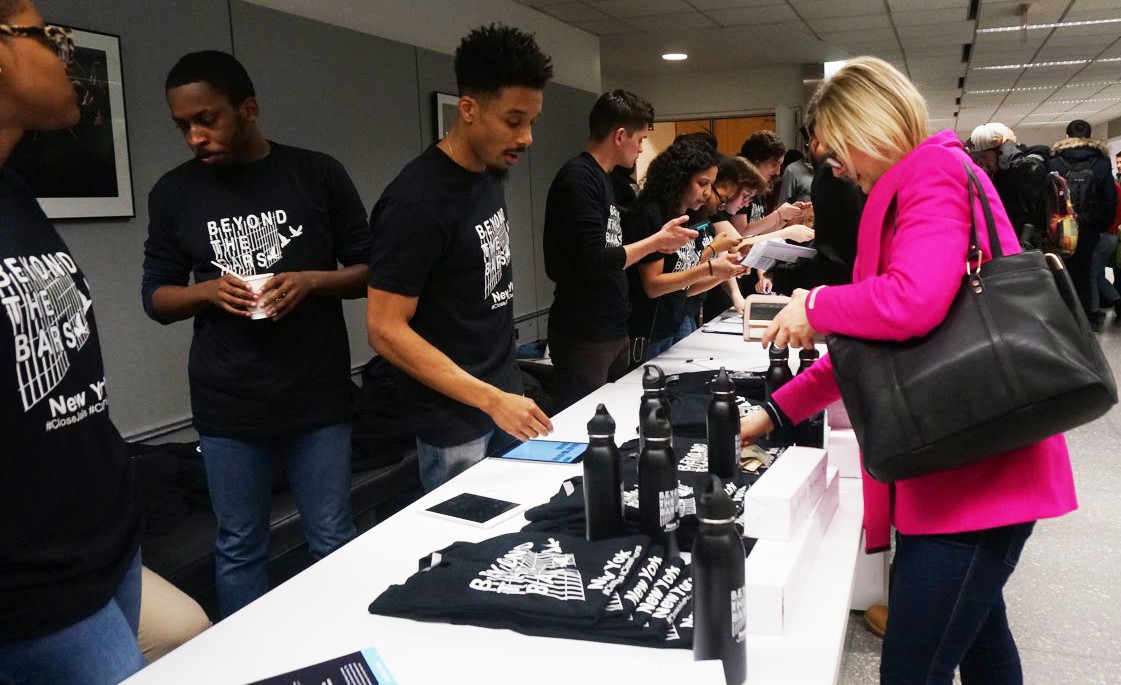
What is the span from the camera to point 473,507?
5.20 feet

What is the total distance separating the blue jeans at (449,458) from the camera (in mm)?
1911

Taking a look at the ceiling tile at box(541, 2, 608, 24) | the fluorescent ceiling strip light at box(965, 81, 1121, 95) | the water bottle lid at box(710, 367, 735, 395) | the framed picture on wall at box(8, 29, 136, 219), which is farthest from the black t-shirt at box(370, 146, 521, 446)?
the fluorescent ceiling strip light at box(965, 81, 1121, 95)

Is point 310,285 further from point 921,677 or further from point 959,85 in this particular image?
point 959,85

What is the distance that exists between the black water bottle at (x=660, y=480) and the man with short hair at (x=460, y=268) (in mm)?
401

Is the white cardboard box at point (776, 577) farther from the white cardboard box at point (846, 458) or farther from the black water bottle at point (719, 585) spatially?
the white cardboard box at point (846, 458)

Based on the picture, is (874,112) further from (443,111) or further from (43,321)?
(443,111)

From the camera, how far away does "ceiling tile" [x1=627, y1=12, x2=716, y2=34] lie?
20.9 feet

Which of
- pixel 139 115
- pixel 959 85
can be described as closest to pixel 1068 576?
pixel 139 115

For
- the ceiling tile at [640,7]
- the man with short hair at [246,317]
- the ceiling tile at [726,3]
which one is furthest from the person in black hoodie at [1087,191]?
the man with short hair at [246,317]

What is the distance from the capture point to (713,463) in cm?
163

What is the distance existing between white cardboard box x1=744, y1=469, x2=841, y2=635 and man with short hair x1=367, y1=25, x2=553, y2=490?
0.56 metres

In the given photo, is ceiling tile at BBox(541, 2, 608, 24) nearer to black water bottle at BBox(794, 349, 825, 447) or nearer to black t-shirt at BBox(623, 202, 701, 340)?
black t-shirt at BBox(623, 202, 701, 340)

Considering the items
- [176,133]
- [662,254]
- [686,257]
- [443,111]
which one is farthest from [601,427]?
[443,111]

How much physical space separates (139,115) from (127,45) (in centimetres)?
24
